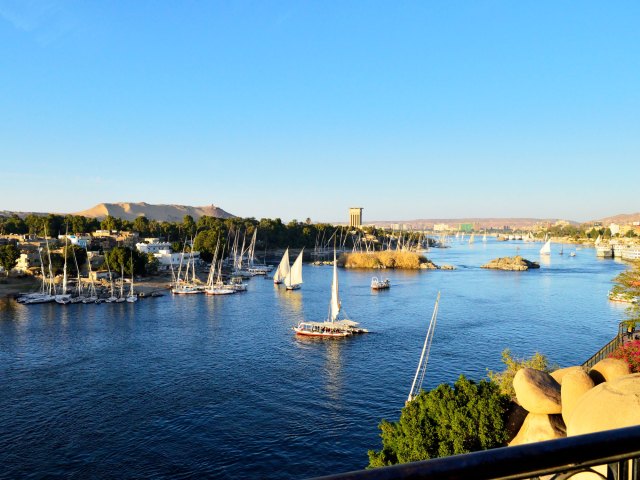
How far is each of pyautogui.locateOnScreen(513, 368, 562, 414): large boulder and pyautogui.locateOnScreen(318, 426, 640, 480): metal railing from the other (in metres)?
15.2

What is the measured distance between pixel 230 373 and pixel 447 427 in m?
21.5

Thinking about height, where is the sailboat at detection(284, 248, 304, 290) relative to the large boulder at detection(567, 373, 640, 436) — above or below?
below

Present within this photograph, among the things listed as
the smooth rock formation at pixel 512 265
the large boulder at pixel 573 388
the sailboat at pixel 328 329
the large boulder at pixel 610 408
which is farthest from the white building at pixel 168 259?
the large boulder at pixel 610 408

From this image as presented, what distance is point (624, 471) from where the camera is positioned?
2096 millimetres

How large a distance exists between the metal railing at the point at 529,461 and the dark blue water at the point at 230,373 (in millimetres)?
22130

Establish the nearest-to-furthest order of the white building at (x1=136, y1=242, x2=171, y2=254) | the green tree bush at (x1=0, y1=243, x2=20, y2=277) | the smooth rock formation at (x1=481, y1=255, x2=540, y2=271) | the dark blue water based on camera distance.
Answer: the dark blue water → the green tree bush at (x1=0, y1=243, x2=20, y2=277) → the white building at (x1=136, y1=242, x2=171, y2=254) → the smooth rock formation at (x1=481, y1=255, x2=540, y2=271)

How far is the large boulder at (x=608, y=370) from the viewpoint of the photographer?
635 inches

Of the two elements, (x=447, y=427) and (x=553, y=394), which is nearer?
(x=553, y=394)

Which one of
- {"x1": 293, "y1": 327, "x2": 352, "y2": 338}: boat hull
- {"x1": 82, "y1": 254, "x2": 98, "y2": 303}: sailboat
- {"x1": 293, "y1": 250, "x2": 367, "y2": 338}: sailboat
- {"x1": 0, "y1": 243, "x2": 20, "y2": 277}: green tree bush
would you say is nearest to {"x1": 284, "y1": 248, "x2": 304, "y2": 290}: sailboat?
{"x1": 293, "y1": 250, "x2": 367, "y2": 338}: sailboat

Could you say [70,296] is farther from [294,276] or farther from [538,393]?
[538,393]

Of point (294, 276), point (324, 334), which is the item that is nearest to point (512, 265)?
point (294, 276)

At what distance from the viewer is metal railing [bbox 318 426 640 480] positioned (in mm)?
1692

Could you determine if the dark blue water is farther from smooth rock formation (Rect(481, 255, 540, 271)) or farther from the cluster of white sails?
smooth rock formation (Rect(481, 255, 540, 271))

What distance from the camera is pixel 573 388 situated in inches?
599
